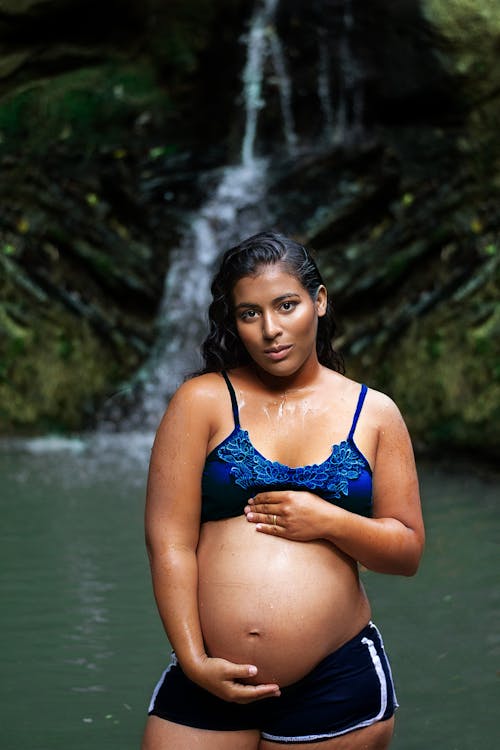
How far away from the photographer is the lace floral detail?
2.08m

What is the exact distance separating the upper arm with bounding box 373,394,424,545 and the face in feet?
0.69

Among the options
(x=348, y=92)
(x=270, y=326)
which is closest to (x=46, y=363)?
(x=348, y=92)

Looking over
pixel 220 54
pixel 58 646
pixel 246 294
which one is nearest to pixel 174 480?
pixel 246 294

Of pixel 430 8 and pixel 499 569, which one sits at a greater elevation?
pixel 430 8

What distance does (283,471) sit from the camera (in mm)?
2086

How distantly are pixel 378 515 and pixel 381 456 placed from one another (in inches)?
4.6

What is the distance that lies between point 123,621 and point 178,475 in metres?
2.54

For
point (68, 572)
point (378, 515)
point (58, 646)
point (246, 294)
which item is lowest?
point (68, 572)

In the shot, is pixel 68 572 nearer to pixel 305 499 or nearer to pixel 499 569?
pixel 499 569

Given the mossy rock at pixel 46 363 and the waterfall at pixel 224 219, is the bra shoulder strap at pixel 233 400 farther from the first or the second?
the mossy rock at pixel 46 363

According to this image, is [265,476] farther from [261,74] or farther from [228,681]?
[261,74]

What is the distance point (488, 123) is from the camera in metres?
10.1

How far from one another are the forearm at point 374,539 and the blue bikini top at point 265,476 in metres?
0.05

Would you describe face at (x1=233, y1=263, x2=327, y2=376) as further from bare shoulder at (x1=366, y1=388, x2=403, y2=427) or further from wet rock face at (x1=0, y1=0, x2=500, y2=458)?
wet rock face at (x1=0, y1=0, x2=500, y2=458)
